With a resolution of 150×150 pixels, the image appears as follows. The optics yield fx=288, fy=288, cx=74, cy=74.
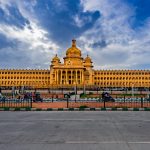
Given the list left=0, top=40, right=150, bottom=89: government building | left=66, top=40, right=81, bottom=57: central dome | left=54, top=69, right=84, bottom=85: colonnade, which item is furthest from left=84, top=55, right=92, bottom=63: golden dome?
left=54, top=69, right=84, bottom=85: colonnade

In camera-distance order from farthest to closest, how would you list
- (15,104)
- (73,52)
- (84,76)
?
(73,52), (84,76), (15,104)

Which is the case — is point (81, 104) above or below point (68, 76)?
below

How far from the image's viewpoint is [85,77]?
110m

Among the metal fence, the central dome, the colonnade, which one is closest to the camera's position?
the metal fence

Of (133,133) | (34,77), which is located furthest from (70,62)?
(133,133)

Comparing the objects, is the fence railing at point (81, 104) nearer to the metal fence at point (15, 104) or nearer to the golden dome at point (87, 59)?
the metal fence at point (15, 104)

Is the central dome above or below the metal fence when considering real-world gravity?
above

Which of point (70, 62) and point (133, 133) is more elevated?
point (70, 62)

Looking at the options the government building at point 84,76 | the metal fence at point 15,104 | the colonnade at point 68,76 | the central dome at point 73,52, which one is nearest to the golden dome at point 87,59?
the government building at point 84,76

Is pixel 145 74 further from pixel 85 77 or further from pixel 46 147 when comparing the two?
pixel 46 147

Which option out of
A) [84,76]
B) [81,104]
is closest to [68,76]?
[84,76]

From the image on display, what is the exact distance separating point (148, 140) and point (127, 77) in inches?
4278

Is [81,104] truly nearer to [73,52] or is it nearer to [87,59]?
[73,52]

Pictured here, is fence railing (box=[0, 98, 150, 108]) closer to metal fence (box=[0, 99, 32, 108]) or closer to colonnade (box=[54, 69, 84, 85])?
metal fence (box=[0, 99, 32, 108])
